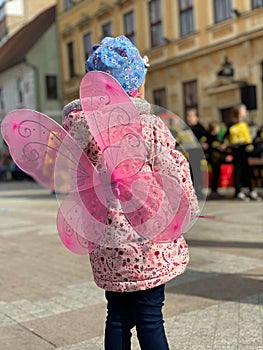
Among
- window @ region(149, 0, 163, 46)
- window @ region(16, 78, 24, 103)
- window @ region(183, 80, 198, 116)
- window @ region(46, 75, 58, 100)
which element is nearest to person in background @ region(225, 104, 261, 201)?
window @ region(183, 80, 198, 116)

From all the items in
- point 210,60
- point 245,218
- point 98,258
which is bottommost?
point 245,218

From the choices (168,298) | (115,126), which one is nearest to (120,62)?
(115,126)

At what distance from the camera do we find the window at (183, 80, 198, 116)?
22.2m

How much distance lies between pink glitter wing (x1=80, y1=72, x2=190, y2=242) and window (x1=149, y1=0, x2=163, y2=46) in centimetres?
2223

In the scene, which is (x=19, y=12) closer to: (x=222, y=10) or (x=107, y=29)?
(x=107, y=29)

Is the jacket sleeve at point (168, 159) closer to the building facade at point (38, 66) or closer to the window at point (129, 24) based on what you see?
the window at point (129, 24)

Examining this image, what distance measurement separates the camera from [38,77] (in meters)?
34.8

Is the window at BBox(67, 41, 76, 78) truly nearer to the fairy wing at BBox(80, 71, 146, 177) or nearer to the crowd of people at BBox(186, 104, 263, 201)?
the crowd of people at BBox(186, 104, 263, 201)

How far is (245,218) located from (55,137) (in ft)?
21.0

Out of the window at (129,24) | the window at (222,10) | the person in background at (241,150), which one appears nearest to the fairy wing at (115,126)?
the person in background at (241,150)

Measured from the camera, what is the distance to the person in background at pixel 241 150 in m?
11.0

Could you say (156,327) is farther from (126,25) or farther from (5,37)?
(5,37)

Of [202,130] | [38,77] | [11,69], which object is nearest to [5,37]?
[11,69]

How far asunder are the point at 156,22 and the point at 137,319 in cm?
2285
